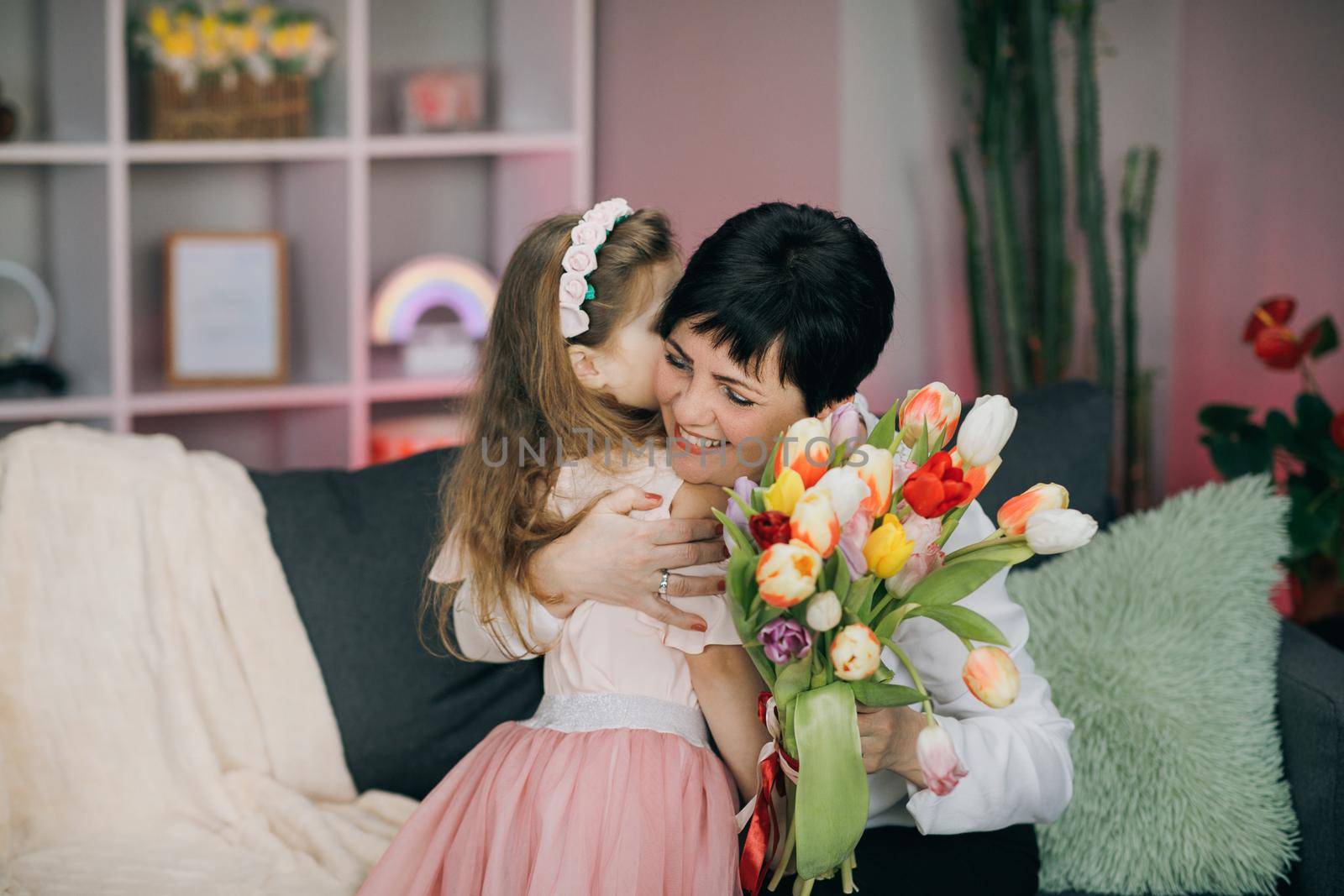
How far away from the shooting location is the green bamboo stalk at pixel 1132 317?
2668 mm

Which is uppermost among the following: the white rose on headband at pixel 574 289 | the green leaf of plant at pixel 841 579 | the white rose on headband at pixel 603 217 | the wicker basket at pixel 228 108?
the wicker basket at pixel 228 108

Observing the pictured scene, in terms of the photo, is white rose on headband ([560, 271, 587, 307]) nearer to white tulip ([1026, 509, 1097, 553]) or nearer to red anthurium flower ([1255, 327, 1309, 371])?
white tulip ([1026, 509, 1097, 553])

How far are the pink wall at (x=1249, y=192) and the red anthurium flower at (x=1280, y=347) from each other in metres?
0.40

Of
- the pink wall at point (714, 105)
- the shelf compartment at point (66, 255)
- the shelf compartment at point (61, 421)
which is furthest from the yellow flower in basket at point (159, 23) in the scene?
the pink wall at point (714, 105)

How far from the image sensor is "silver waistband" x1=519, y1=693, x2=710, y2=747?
1.40 metres

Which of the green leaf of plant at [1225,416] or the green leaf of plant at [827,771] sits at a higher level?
the green leaf of plant at [1225,416]

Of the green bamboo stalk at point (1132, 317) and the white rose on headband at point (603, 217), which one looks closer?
the white rose on headband at point (603, 217)

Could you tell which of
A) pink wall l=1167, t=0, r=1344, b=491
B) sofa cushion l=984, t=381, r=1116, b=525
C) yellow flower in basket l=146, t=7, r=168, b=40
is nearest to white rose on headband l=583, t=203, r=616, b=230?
sofa cushion l=984, t=381, r=1116, b=525

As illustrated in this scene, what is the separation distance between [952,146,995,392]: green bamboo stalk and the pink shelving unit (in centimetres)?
81

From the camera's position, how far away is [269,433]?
315cm

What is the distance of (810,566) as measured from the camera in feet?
3.29

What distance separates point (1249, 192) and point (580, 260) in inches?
77.2

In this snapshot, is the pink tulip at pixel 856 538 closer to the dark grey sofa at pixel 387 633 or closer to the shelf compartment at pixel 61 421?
the dark grey sofa at pixel 387 633

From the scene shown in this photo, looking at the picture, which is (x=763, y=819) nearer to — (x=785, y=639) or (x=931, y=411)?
(x=785, y=639)
